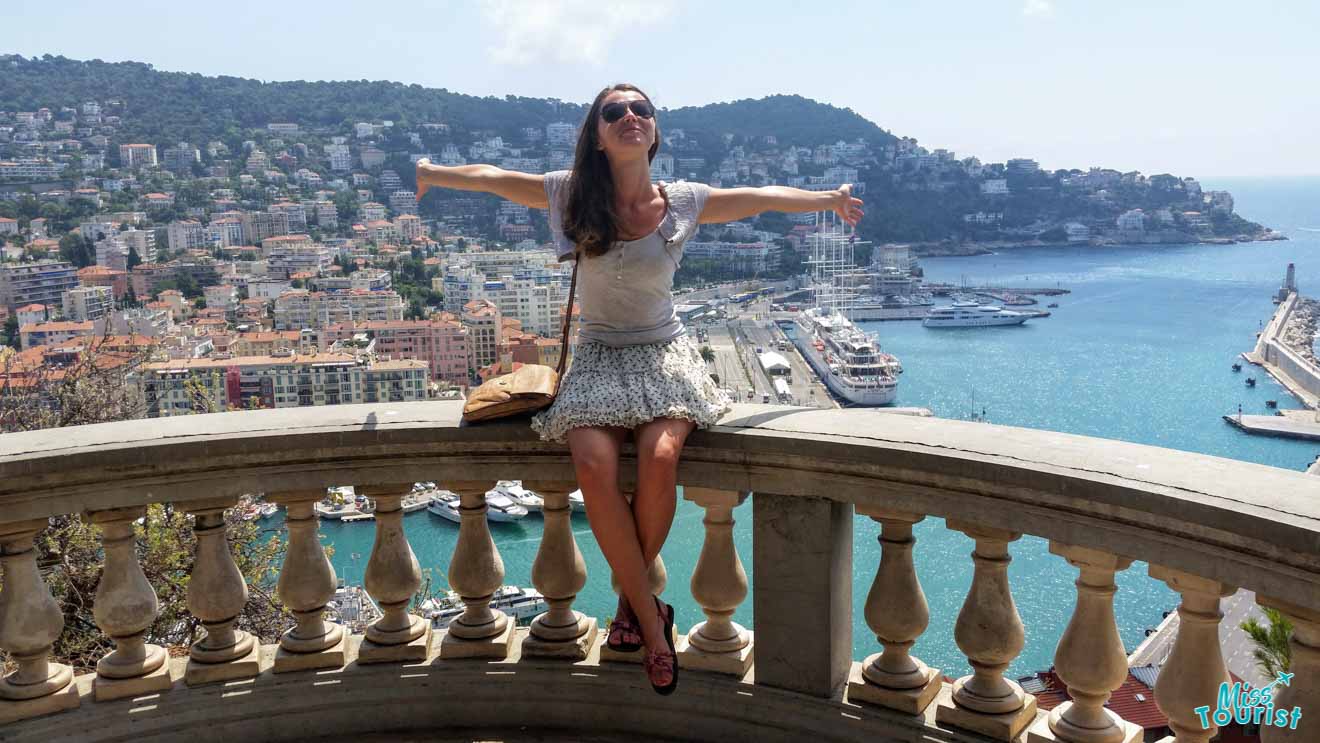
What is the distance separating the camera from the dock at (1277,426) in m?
40.7

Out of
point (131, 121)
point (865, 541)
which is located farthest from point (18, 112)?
point (865, 541)

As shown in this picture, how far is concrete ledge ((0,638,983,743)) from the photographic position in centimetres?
163

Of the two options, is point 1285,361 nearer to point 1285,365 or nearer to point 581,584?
point 1285,365

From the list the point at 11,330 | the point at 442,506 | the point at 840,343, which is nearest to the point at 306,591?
the point at 442,506

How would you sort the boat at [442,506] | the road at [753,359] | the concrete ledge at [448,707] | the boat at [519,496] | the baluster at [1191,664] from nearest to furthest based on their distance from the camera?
the baluster at [1191,664], the concrete ledge at [448,707], the boat at [519,496], the boat at [442,506], the road at [753,359]

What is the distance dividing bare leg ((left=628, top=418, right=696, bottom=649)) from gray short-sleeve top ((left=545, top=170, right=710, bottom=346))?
0.18m

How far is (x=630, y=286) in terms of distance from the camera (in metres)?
1.71

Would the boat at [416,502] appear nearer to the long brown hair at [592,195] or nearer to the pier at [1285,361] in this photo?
the long brown hair at [592,195]

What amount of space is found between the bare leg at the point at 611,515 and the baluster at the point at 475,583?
9.3 inches

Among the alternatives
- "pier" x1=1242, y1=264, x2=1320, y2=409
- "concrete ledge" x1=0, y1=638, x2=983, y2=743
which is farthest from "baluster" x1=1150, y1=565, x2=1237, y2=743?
"pier" x1=1242, y1=264, x2=1320, y2=409

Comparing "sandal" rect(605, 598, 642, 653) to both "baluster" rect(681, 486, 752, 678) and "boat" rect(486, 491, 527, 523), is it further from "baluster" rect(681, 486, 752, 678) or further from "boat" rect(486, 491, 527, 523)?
"boat" rect(486, 491, 527, 523)

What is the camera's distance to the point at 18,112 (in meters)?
96.2

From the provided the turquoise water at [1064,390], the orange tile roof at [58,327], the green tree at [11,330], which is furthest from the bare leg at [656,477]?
the green tree at [11,330]

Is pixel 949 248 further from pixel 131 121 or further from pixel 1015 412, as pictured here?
pixel 131 121
